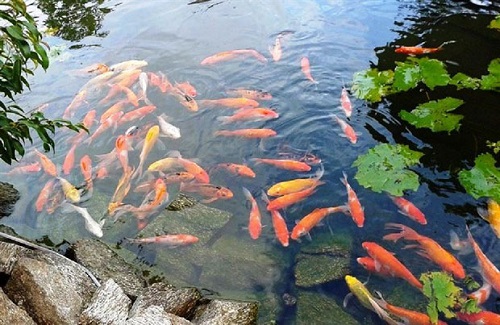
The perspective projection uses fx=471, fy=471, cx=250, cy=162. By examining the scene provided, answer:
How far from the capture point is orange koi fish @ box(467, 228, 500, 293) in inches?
170

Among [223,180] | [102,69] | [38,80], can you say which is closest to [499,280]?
[223,180]

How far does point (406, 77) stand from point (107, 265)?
15.6 ft

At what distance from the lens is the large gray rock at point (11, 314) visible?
3.38 m

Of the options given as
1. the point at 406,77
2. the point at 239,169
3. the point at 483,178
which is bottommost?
the point at 483,178

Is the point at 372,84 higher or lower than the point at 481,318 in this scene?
higher

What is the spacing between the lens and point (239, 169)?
5.98 meters

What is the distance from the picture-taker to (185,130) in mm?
6875

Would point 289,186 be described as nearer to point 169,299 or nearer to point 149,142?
point 169,299

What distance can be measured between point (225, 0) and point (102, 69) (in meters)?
3.65

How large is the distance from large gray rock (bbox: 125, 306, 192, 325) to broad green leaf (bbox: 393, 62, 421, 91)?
4.61 m

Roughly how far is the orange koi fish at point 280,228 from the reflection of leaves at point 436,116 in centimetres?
223

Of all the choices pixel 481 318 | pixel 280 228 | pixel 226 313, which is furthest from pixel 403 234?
pixel 226 313

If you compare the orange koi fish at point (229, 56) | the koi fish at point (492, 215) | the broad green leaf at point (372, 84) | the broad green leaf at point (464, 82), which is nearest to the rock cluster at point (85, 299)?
the koi fish at point (492, 215)

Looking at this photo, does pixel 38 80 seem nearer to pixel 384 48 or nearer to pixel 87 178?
pixel 87 178
